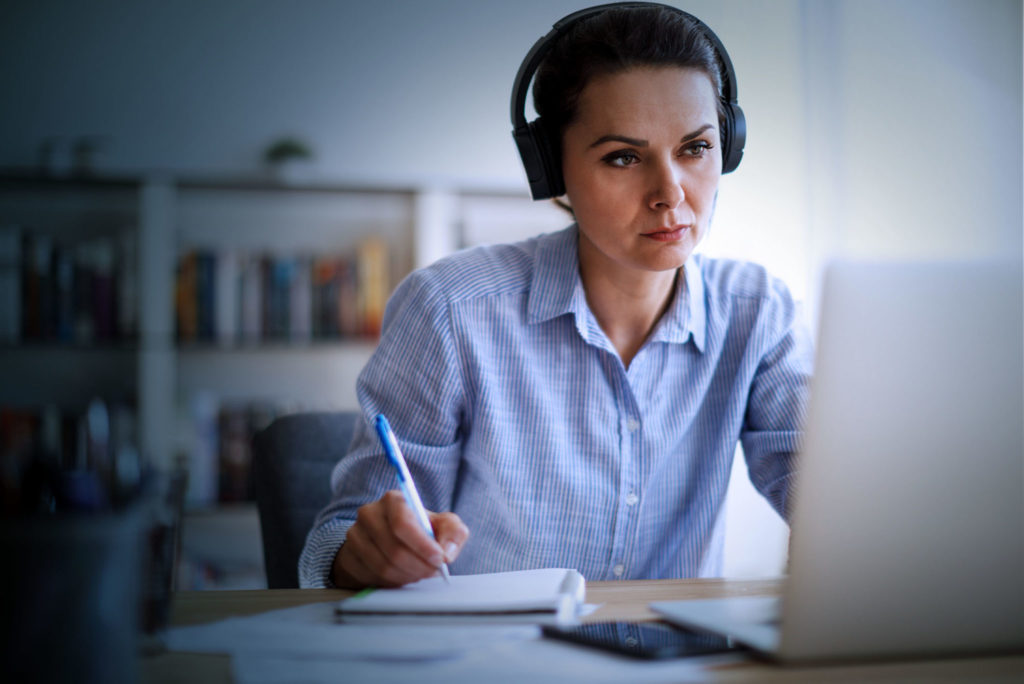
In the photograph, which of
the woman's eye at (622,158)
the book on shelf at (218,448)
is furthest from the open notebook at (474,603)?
the book on shelf at (218,448)

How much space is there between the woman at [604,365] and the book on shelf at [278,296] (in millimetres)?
1490

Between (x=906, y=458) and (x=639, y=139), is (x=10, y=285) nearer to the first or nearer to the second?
(x=639, y=139)

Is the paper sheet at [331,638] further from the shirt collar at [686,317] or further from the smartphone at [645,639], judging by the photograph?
the shirt collar at [686,317]

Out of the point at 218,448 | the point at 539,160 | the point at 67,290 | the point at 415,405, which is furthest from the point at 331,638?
the point at 67,290

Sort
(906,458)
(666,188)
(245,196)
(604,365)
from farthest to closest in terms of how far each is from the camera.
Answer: (245,196) → (604,365) → (666,188) → (906,458)

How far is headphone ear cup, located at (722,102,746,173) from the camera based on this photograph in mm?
1069

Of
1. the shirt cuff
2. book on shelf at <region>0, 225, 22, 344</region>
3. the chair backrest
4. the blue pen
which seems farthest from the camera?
book on shelf at <region>0, 225, 22, 344</region>

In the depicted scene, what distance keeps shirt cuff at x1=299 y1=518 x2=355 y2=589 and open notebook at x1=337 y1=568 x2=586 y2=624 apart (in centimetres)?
17

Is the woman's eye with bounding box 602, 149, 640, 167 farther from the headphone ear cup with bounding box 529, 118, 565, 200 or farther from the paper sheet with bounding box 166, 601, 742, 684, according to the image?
the paper sheet with bounding box 166, 601, 742, 684

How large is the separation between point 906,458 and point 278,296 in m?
2.30

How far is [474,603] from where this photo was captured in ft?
1.95

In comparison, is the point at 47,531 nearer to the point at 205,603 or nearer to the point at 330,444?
the point at 205,603

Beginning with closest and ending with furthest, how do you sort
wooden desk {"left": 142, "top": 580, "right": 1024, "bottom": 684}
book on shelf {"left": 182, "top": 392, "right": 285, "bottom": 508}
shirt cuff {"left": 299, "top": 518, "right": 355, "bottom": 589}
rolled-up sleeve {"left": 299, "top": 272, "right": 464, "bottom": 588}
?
1. wooden desk {"left": 142, "top": 580, "right": 1024, "bottom": 684}
2. shirt cuff {"left": 299, "top": 518, "right": 355, "bottom": 589}
3. rolled-up sleeve {"left": 299, "top": 272, "right": 464, "bottom": 588}
4. book on shelf {"left": 182, "top": 392, "right": 285, "bottom": 508}

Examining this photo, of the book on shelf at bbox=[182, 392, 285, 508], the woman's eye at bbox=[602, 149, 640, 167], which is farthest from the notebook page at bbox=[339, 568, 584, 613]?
the book on shelf at bbox=[182, 392, 285, 508]
